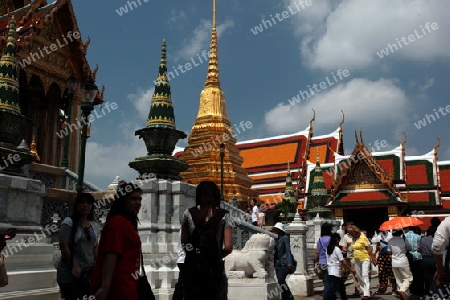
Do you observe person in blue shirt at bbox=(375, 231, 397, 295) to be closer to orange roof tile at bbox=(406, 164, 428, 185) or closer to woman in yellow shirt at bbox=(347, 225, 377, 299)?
woman in yellow shirt at bbox=(347, 225, 377, 299)

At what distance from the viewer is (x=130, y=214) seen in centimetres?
324

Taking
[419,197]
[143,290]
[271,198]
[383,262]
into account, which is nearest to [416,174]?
[419,197]

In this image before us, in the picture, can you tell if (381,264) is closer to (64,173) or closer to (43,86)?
(64,173)

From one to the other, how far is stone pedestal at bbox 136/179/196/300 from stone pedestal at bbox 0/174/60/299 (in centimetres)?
155

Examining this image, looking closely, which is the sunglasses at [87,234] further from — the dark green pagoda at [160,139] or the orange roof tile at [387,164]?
the orange roof tile at [387,164]

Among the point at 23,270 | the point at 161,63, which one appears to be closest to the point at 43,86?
the point at 161,63

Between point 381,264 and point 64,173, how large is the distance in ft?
28.3

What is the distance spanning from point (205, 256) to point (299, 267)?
304 inches

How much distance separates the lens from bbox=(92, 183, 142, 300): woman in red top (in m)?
2.88

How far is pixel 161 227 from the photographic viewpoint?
25.2ft

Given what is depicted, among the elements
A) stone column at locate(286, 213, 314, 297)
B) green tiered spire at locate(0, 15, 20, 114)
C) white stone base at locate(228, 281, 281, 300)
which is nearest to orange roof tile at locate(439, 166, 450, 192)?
stone column at locate(286, 213, 314, 297)

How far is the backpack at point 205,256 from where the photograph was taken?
3617 mm

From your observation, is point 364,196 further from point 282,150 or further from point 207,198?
point 207,198

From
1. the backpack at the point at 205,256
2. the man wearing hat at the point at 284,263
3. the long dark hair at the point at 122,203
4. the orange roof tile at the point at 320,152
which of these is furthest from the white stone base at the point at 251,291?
the orange roof tile at the point at 320,152
